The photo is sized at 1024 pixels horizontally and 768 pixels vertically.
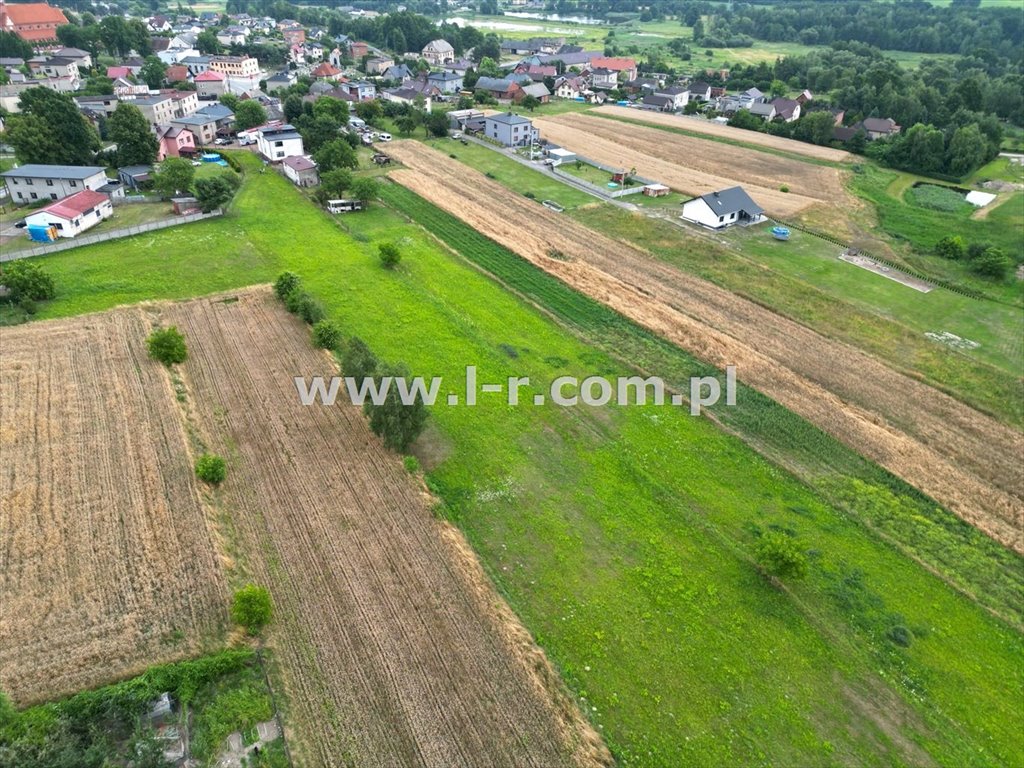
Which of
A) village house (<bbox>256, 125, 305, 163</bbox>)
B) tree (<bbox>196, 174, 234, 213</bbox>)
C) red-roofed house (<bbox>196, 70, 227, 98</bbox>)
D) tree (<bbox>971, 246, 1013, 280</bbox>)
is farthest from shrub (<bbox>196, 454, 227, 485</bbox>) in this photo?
red-roofed house (<bbox>196, 70, 227, 98</bbox>)

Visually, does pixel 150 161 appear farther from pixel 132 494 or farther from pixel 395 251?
pixel 132 494

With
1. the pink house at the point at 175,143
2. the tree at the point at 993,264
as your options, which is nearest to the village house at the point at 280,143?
the pink house at the point at 175,143

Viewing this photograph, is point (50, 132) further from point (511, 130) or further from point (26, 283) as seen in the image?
point (511, 130)

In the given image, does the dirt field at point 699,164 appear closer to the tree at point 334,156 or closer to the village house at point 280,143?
the tree at point 334,156

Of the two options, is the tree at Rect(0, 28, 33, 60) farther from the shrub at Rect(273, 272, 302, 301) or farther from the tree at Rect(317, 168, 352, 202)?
the shrub at Rect(273, 272, 302, 301)

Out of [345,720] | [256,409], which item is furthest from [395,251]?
[345,720]

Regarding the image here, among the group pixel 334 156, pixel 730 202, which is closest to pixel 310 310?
pixel 334 156
